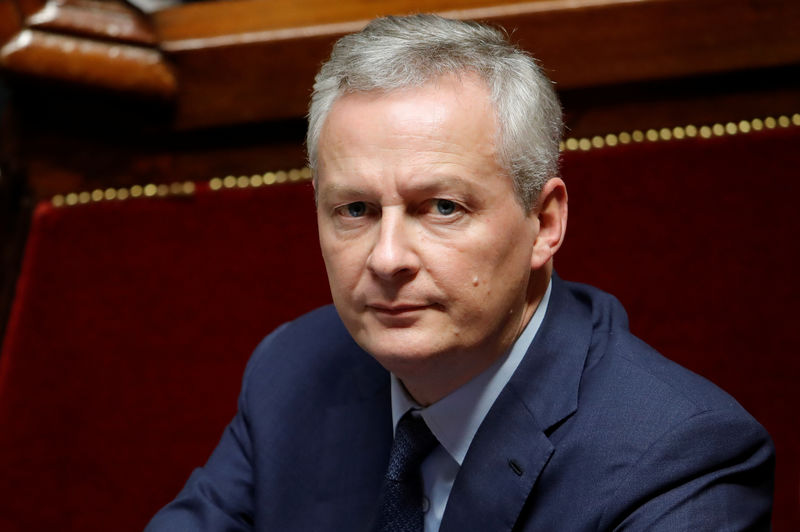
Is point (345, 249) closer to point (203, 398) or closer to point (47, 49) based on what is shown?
point (203, 398)

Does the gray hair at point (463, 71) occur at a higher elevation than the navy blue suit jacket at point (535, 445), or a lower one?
higher

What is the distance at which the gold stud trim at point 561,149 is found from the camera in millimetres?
2164

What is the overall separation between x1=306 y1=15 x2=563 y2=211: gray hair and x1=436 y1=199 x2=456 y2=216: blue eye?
0.29 ft

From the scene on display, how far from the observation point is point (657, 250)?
2.14 meters

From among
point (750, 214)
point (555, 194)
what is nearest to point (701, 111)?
point (750, 214)

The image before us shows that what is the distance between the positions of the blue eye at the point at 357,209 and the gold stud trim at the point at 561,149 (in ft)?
2.92

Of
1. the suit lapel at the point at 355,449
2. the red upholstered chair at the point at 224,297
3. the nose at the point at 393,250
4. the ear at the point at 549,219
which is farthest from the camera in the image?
the red upholstered chair at the point at 224,297

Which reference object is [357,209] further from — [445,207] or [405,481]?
[405,481]

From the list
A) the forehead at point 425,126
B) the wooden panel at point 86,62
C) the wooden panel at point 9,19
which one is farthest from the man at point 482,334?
the wooden panel at point 9,19

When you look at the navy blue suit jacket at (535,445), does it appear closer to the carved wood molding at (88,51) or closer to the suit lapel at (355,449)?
the suit lapel at (355,449)

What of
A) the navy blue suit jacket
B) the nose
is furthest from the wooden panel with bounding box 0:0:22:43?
the nose

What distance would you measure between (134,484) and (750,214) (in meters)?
1.44

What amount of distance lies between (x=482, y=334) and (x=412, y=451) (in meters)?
0.23

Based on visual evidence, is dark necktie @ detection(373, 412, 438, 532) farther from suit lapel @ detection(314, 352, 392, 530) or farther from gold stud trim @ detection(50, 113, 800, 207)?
gold stud trim @ detection(50, 113, 800, 207)
